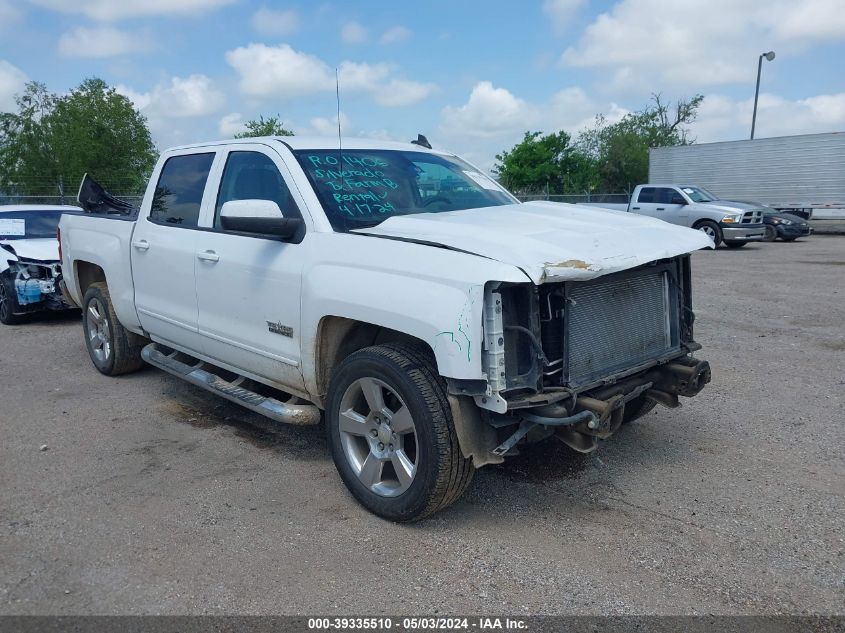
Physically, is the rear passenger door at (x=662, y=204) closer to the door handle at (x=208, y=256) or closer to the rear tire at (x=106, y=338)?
the rear tire at (x=106, y=338)

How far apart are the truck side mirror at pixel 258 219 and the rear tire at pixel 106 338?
283cm

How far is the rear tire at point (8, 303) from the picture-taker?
352 inches

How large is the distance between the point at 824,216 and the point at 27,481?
84.0 feet

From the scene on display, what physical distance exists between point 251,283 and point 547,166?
41.9 m

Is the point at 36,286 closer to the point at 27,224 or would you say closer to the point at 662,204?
the point at 27,224

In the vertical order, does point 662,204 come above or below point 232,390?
above

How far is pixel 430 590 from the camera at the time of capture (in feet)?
10.3

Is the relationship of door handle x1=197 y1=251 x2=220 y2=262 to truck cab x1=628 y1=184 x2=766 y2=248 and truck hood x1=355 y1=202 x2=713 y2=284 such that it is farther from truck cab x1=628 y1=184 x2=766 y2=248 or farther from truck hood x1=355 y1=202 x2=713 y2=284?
truck cab x1=628 y1=184 x2=766 y2=248

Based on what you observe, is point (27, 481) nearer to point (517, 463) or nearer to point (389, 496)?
point (389, 496)

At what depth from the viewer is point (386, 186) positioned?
447 cm

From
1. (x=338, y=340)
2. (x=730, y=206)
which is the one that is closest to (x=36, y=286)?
(x=338, y=340)

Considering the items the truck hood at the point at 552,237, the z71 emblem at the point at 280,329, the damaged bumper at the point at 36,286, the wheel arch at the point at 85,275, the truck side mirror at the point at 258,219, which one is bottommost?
the damaged bumper at the point at 36,286

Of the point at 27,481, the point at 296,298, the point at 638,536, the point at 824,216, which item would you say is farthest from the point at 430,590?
the point at 824,216

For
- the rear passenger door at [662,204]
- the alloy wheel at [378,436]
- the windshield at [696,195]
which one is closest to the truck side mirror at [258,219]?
the alloy wheel at [378,436]
